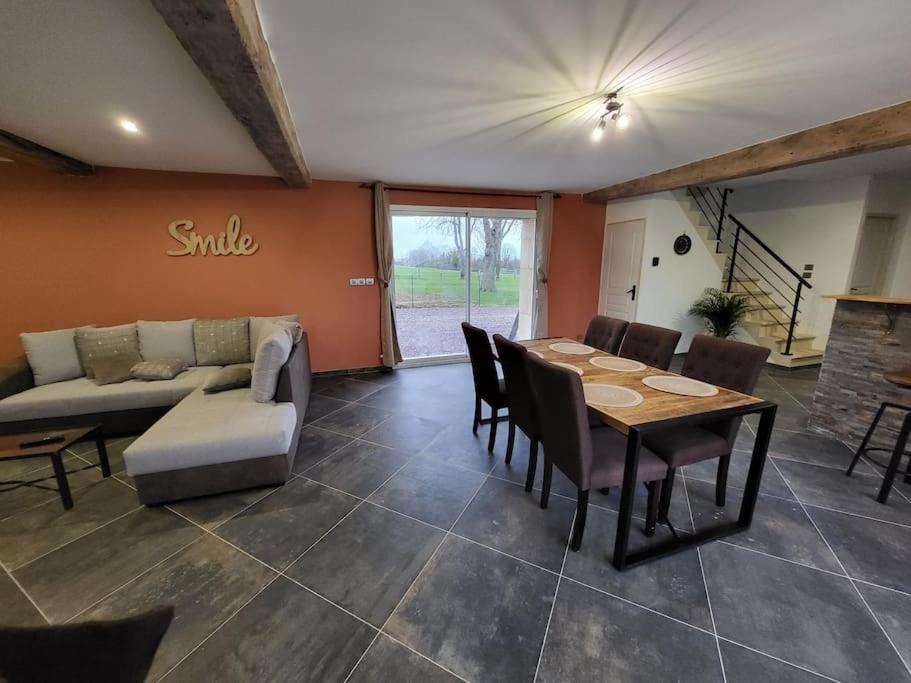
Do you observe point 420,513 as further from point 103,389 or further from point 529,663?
point 103,389

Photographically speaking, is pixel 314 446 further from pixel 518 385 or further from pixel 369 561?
pixel 518 385

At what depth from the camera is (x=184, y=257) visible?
3744 mm

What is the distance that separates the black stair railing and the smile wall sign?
238 inches

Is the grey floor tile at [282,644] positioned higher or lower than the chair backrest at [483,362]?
lower

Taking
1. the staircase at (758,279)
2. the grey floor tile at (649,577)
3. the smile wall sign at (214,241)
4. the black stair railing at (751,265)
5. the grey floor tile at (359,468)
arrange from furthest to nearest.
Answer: the black stair railing at (751,265) → the staircase at (758,279) → the smile wall sign at (214,241) → the grey floor tile at (359,468) → the grey floor tile at (649,577)

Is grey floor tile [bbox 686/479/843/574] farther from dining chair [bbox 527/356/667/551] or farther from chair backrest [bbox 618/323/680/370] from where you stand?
chair backrest [bbox 618/323/680/370]

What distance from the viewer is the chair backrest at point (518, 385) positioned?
207 centimetres

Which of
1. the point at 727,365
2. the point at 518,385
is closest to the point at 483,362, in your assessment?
the point at 518,385

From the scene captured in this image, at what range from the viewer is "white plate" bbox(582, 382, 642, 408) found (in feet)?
5.69

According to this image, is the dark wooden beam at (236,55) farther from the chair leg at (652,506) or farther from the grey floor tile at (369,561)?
the chair leg at (652,506)

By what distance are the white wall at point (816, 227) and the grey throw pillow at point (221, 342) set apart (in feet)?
22.4

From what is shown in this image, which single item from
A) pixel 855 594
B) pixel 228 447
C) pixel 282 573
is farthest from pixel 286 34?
pixel 855 594

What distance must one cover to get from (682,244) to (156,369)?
6295mm

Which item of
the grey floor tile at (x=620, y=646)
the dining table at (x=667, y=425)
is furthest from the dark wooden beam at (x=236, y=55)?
the grey floor tile at (x=620, y=646)
